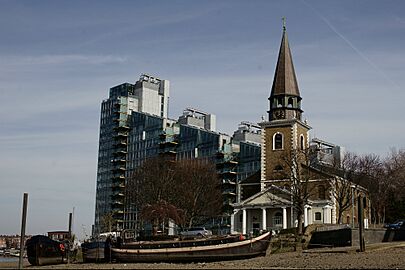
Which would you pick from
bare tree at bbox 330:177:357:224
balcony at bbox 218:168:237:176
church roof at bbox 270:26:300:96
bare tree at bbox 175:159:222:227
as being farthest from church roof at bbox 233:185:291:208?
balcony at bbox 218:168:237:176

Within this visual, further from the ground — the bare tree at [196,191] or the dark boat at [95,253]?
the bare tree at [196,191]

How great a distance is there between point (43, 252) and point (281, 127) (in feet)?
145

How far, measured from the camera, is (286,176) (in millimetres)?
82938

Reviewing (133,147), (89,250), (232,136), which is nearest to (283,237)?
(89,250)

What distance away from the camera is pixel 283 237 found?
207 ft

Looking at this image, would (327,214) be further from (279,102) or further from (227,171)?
(227,171)

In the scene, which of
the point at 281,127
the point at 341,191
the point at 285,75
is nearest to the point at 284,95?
the point at 285,75

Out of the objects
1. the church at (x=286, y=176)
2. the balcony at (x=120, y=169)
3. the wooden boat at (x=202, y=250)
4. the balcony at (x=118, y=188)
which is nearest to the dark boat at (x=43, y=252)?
the wooden boat at (x=202, y=250)

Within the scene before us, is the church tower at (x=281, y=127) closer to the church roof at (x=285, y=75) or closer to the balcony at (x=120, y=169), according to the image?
Result: the church roof at (x=285, y=75)

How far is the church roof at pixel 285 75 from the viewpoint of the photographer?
86438 mm

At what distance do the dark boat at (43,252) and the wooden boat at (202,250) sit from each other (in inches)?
250

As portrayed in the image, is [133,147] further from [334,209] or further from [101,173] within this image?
[334,209]

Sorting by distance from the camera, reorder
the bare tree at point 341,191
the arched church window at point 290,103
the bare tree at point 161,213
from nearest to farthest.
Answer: the bare tree at point 161,213
the bare tree at point 341,191
the arched church window at point 290,103

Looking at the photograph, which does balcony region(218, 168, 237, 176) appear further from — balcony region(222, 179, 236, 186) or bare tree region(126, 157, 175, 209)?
bare tree region(126, 157, 175, 209)
